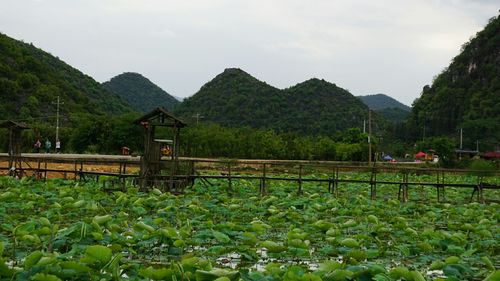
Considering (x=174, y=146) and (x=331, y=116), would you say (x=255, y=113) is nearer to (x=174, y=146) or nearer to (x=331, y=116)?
(x=331, y=116)

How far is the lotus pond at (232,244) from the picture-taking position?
399 cm

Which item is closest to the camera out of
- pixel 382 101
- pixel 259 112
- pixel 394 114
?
pixel 259 112

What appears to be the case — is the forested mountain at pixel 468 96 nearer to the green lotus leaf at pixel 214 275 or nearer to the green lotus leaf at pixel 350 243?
the green lotus leaf at pixel 350 243

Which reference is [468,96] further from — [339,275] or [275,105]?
[339,275]

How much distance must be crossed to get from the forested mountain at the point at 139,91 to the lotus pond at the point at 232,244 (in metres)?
78.6

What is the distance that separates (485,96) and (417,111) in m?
9.88

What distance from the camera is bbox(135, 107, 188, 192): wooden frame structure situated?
46.0ft

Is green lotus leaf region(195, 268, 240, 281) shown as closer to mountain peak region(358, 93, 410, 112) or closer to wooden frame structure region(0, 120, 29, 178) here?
wooden frame structure region(0, 120, 29, 178)

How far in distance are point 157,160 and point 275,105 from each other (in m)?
56.5

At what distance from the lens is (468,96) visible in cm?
7250

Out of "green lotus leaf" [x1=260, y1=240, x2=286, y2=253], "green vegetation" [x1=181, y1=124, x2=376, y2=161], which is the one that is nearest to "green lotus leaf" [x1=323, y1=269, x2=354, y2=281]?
"green lotus leaf" [x1=260, y1=240, x2=286, y2=253]

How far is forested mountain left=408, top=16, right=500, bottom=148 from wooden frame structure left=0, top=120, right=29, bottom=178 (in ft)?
183

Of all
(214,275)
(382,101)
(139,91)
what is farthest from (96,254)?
(382,101)

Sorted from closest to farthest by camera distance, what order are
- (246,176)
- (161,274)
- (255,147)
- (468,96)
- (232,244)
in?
(161,274) → (232,244) → (246,176) → (255,147) → (468,96)
